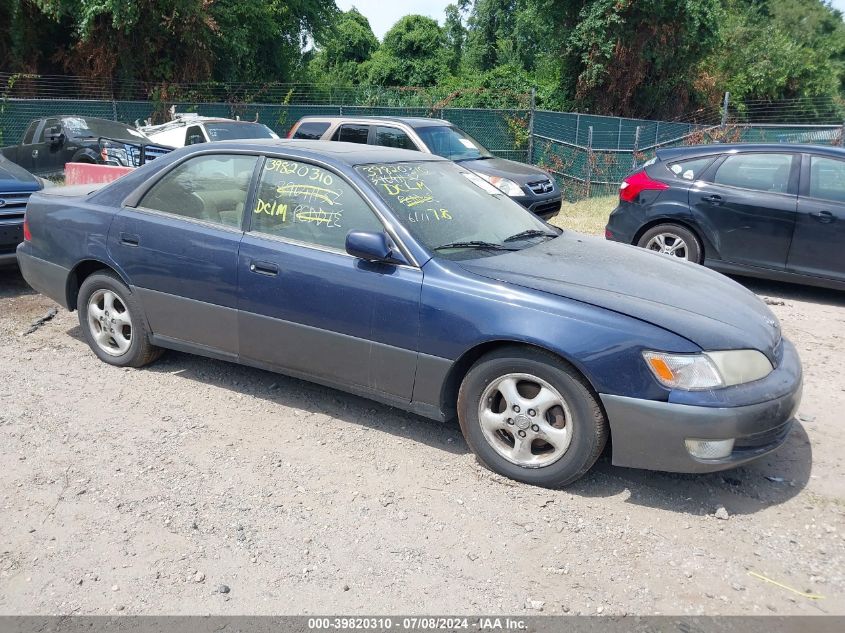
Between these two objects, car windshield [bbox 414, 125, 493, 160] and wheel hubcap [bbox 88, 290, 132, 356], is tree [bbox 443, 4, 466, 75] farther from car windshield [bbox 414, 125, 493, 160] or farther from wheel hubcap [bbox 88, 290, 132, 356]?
wheel hubcap [bbox 88, 290, 132, 356]

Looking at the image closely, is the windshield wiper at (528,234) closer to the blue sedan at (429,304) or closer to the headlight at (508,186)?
the blue sedan at (429,304)

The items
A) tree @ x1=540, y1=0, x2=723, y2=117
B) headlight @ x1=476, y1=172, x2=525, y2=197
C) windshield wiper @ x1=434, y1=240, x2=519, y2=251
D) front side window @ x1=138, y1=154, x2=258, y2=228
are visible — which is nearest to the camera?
windshield wiper @ x1=434, y1=240, x2=519, y2=251

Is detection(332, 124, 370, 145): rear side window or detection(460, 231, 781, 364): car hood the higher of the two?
detection(332, 124, 370, 145): rear side window

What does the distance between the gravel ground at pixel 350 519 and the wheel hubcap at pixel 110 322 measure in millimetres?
377

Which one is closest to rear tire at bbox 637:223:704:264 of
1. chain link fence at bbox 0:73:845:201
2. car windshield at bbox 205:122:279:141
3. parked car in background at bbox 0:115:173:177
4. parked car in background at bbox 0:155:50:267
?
parked car in background at bbox 0:155:50:267

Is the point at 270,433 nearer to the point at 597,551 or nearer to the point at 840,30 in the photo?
the point at 597,551

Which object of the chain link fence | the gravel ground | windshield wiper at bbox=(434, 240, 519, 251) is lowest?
the gravel ground

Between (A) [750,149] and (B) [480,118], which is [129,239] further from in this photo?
(B) [480,118]

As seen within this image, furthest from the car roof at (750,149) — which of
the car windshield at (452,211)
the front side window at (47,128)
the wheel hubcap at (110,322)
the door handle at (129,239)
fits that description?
the front side window at (47,128)

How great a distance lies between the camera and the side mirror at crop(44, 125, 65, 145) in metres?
14.1

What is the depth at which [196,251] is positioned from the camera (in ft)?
15.2

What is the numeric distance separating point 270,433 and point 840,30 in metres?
63.6

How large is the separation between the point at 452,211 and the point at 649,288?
1.22m

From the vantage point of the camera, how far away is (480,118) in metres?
18.4
